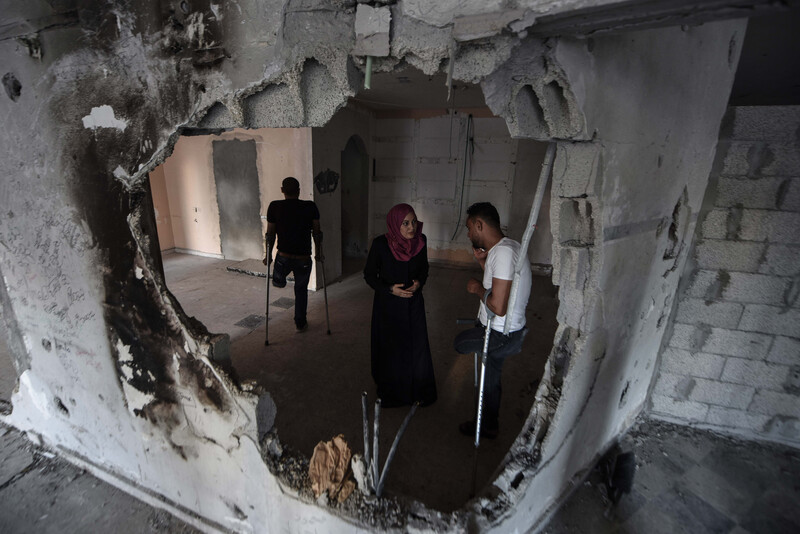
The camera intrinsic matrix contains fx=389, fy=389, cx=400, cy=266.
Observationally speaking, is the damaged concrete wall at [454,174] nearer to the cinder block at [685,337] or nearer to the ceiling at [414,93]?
the ceiling at [414,93]

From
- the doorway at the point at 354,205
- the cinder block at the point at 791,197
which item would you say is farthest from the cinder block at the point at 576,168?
the doorway at the point at 354,205

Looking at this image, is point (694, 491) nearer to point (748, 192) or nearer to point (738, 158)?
point (748, 192)

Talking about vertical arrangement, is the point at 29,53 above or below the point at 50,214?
above

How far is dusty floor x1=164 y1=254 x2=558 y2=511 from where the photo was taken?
2.73 meters

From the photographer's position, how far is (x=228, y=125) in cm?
181

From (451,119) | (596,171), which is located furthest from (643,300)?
(451,119)

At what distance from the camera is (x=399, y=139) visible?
7.02 m

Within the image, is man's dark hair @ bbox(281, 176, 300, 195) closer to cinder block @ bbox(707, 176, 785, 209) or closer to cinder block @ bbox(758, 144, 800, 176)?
cinder block @ bbox(707, 176, 785, 209)

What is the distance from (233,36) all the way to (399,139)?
18.3 ft

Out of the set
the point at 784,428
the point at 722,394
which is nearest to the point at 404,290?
the point at 722,394

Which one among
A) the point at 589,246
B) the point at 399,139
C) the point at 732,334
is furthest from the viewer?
the point at 399,139

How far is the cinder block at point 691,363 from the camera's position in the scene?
10.1 ft

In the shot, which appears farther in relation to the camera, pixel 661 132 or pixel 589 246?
pixel 661 132

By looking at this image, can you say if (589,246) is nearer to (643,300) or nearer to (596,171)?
(596,171)
